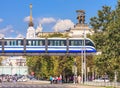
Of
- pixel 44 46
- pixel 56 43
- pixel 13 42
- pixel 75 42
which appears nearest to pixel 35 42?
pixel 44 46

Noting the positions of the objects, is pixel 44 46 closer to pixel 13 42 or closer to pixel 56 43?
pixel 56 43

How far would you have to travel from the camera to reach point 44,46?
90812 millimetres

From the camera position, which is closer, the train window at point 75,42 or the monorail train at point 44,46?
the monorail train at point 44,46

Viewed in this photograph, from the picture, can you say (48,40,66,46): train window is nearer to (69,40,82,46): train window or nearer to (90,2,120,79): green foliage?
(69,40,82,46): train window

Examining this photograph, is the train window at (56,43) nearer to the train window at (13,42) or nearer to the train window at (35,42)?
the train window at (35,42)

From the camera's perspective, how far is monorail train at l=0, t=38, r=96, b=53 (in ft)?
294

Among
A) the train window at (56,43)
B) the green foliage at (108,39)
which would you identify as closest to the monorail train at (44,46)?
the train window at (56,43)

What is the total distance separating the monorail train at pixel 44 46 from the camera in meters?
89.5

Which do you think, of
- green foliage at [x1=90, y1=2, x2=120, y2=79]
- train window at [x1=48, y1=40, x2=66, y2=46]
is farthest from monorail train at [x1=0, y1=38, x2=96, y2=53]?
green foliage at [x1=90, y1=2, x2=120, y2=79]

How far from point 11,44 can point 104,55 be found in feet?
134

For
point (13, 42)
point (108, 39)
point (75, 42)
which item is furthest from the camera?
point (75, 42)

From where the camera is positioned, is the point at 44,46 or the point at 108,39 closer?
the point at 108,39

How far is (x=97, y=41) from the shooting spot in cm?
6341

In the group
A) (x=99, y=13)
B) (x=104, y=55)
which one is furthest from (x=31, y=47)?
(x=104, y=55)
